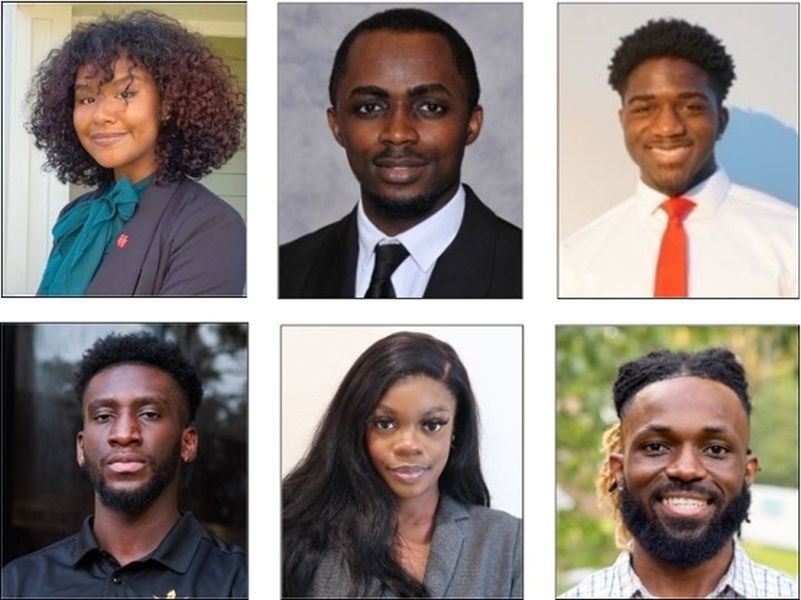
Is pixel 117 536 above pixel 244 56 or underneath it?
underneath

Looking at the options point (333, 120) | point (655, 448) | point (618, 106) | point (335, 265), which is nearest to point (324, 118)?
point (333, 120)

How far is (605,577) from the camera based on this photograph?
2.46 m

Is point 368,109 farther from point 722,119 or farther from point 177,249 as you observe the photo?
point 722,119

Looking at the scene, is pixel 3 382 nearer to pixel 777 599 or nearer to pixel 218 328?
pixel 218 328

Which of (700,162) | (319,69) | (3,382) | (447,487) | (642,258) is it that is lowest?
(447,487)

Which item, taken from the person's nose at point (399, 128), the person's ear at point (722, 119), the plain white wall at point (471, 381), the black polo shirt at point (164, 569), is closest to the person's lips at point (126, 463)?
the black polo shirt at point (164, 569)

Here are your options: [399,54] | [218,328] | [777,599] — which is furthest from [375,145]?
[777,599]

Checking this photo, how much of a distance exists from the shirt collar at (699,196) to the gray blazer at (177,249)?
0.73m

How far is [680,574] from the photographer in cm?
245

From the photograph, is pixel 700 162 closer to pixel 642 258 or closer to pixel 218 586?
pixel 642 258

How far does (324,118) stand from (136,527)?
2.71 feet

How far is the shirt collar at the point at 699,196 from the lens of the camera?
2.42m

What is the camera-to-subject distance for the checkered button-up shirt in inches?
95.8

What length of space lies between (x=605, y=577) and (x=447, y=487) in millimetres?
336
